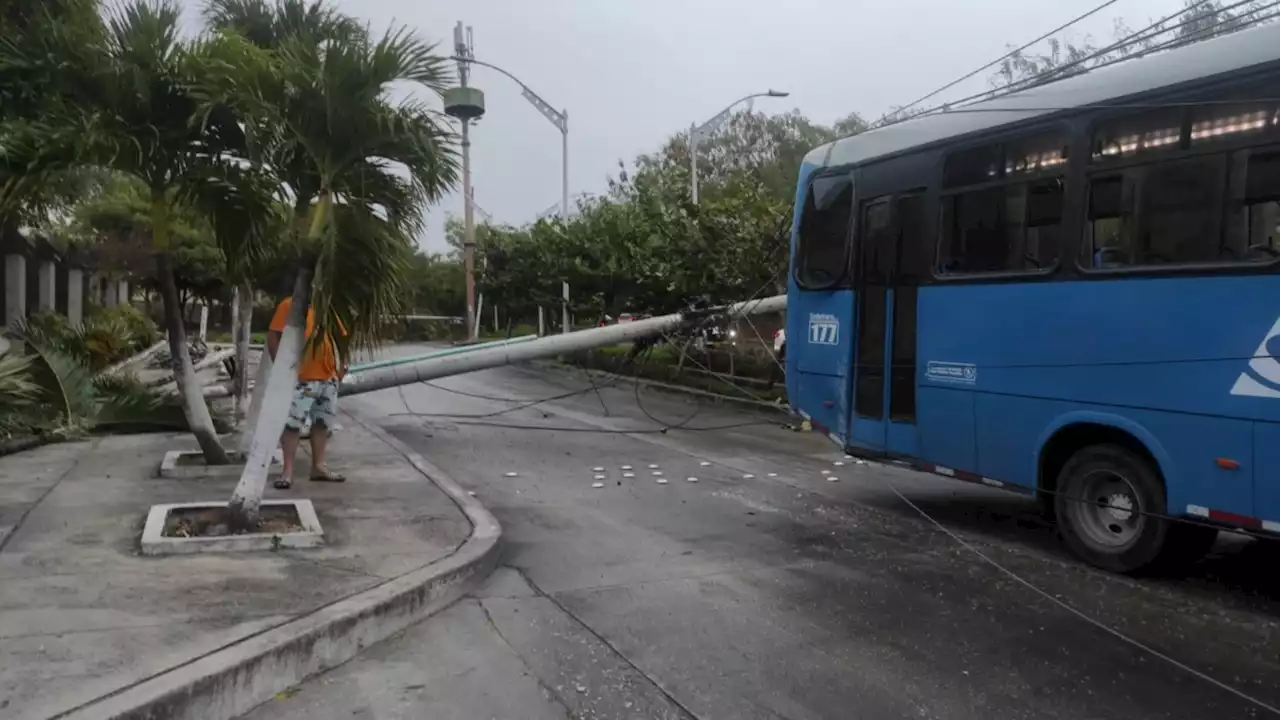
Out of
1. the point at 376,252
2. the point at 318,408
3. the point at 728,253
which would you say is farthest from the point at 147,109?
the point at 728,253

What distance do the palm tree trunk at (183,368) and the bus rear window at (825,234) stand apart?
19.3 feet

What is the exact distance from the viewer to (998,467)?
316 inches

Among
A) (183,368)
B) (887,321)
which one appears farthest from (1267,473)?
(183,368)

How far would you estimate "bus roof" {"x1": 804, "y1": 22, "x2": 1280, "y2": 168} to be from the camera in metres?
6.41

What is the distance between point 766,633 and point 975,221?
4.11m

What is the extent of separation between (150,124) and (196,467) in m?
3.46

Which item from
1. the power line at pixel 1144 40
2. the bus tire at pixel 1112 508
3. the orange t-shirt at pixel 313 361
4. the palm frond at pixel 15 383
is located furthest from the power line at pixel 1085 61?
the palm frond at pixel 15 383

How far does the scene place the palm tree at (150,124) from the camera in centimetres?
760

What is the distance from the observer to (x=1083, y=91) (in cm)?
742

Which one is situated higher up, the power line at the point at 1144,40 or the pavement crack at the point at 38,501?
the power line at the point at 1144,40

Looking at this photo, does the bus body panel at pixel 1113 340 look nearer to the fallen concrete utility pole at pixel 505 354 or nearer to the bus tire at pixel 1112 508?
the bus tire at pixel 1112 508

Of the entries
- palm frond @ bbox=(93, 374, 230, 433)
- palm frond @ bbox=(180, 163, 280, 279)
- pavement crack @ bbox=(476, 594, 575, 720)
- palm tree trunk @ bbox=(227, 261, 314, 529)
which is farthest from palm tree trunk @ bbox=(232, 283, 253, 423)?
pavement crack @ bbox=(476, 594, 575, 720)

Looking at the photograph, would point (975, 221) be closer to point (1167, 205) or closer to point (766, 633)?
point (1167, 205)

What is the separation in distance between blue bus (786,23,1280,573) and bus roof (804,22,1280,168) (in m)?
0.02
